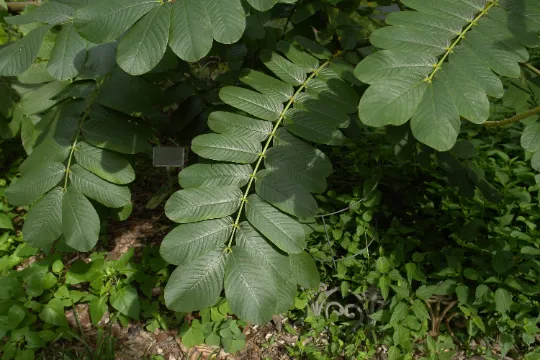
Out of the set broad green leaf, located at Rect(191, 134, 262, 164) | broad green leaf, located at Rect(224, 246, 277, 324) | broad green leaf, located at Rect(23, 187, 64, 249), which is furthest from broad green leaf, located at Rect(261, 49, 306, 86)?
broad green leaf, located at Rect(23, 187, 64, 249)

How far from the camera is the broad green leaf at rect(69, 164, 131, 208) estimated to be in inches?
56.8

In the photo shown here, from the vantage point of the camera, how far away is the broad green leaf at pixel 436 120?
0.93 meters

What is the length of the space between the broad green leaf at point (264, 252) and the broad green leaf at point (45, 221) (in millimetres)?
519

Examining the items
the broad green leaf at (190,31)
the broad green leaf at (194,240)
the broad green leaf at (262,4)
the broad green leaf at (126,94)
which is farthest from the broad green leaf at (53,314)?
the broad green leaf at (262,4)

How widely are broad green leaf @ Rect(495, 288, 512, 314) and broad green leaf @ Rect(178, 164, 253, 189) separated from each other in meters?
1.16

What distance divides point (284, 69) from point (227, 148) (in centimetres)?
38

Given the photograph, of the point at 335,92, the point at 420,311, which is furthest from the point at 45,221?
the point at 420,311

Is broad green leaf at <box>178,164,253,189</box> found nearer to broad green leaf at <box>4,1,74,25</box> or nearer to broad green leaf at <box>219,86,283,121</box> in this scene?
broad green leaf at <box>219,86,283,121</box>

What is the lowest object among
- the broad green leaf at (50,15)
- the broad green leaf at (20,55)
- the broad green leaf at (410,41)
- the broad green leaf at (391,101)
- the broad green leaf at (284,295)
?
the broad green leaf at (284,295)

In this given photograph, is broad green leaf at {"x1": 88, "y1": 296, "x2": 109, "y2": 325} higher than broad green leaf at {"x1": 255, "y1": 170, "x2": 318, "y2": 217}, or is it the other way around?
broad green leaf at {"x1": 255, "y1": 170, "x2": 318, "y2": 217}

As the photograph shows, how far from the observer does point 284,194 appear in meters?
1.25

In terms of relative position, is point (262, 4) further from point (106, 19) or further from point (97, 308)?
point (97, 308)

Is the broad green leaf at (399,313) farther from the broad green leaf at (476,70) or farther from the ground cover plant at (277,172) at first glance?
the broad green leaf at (476,70)

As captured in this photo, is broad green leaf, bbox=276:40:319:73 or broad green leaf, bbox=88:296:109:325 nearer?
broad green leaf, bbox=276:40:319:73
